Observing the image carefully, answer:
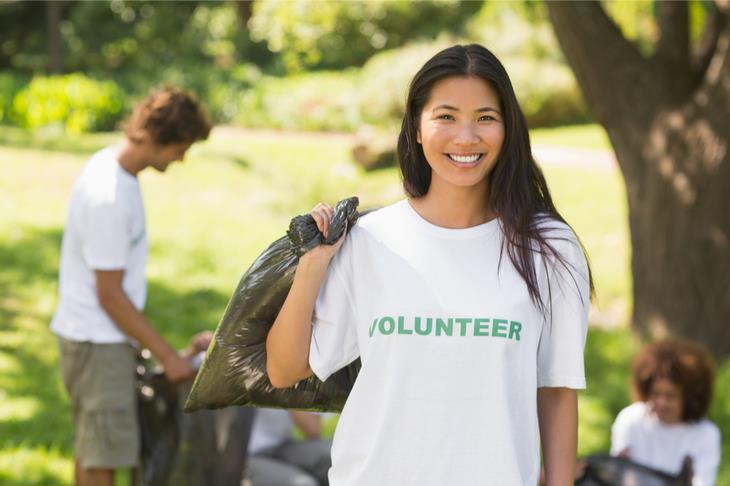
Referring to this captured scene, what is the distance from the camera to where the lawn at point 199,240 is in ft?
21.3

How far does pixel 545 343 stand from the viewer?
233cm

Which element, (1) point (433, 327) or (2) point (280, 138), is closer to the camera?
(1) point (433, 327)

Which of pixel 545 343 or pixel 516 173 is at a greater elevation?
pixel 516 173

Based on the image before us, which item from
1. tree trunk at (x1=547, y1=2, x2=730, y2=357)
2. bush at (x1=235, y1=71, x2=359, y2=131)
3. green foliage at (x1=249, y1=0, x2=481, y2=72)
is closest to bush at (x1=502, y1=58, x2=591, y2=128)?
bush at (x1=235, y1=71, x2=359, y2=131)

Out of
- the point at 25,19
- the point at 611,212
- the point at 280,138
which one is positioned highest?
the point at 25,19

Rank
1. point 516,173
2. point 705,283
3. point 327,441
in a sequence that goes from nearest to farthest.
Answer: point 516,173 < point 327,441 < point 705,283

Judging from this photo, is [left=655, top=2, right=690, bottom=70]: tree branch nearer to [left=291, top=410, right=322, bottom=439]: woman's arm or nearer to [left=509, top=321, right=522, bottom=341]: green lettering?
[left=291, top=410, right=322, bottom=439]: woman's arm

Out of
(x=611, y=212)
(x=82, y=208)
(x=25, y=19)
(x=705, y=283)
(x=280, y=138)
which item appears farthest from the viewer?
(x=25, y=19)

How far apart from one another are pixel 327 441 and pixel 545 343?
2.84 m

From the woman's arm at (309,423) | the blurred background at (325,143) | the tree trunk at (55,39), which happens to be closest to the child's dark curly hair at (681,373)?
the blurred background at (325,143)

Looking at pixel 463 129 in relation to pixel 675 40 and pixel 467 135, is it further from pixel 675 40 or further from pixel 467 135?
pixel 675 40

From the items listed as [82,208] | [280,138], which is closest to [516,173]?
[82,208]

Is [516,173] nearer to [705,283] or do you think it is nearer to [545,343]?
[545,343]

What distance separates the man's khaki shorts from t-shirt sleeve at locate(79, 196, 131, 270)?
1.11 ft
